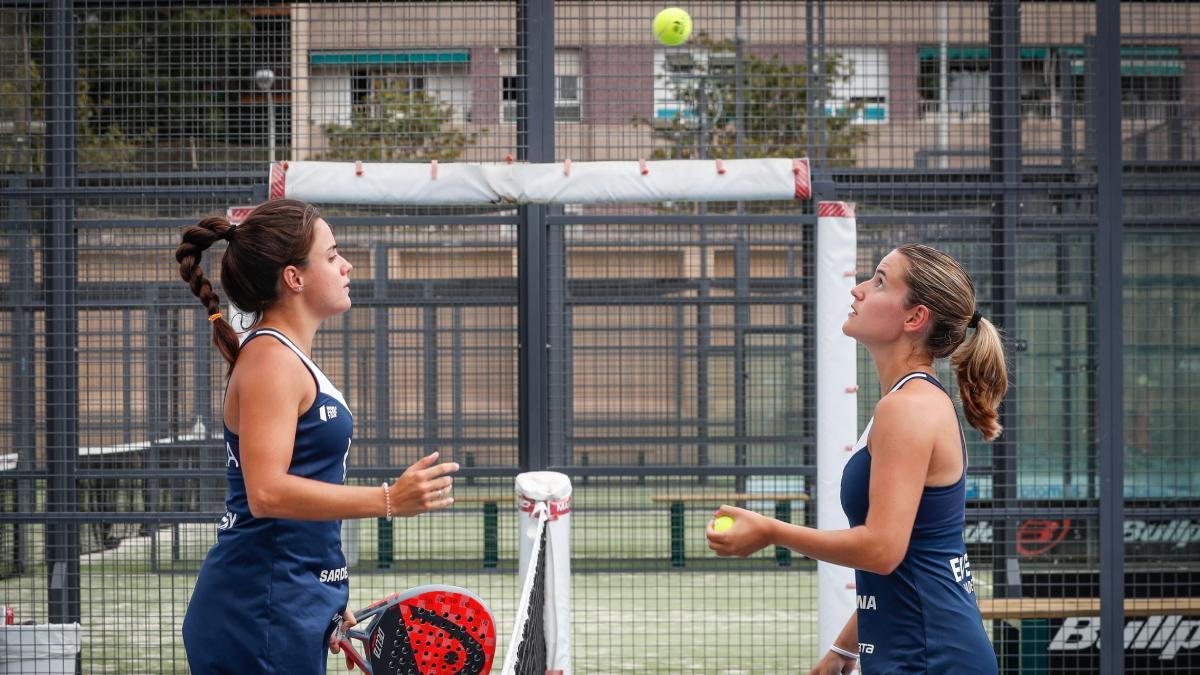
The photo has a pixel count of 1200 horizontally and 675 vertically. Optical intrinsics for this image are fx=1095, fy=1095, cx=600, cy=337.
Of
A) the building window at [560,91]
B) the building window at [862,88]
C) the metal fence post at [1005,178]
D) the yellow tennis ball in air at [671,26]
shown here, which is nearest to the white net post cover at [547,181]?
the building window at [560,91]

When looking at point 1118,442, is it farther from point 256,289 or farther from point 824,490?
point 256,289

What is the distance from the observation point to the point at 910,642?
2.38 meters

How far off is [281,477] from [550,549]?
2217 mm

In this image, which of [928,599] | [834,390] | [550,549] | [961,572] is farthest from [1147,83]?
[928,599]

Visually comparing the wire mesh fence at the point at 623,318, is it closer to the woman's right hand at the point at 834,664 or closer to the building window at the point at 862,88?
the building window at the point at 862,88

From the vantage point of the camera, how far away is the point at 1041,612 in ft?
18.1

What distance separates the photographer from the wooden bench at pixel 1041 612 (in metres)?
5.56

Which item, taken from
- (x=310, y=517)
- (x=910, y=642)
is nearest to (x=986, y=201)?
(x=910, y=642)

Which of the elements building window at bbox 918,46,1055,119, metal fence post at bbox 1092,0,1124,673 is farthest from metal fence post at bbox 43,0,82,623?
metal fence post at bbox 1092,0,1124,673

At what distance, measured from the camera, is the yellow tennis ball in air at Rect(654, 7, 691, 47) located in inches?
260

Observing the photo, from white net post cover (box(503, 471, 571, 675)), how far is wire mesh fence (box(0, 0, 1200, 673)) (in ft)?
2.55

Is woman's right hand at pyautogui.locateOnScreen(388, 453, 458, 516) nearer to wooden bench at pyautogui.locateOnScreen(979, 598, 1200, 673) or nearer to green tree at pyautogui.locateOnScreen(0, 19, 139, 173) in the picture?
wooden bench at pyautogui.locateOnScreen(979, 598, 1200, 673)

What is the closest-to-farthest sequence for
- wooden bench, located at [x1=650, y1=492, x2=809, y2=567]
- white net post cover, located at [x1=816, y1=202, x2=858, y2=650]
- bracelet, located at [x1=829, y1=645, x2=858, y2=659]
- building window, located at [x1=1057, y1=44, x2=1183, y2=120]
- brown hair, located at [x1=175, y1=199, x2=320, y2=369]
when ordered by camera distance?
1. brown hair, located at [x1=175, y1=199, x2=320, y2=369]
2. bracelet, located at [x1=829, y1=645, x2=858, y2=659]
3. white net post cover, located at [x1=816, y1=202, x2=858, y2=650]
4. building window, located at [x1=1057, y1=44, x2=1183, y2=120]
5. wooden bench, located at [x1=650, y1=492, x2=809, y2=567]

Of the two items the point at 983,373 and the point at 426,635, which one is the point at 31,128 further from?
the point at 983,373
